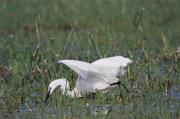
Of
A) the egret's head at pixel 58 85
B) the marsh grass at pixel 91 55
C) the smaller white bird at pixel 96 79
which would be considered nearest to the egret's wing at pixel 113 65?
the smaller white bird at pixel 96 79

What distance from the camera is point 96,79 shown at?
7.73 metres

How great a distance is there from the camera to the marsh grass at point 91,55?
276 inches

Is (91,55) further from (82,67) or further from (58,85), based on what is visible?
(82,67)

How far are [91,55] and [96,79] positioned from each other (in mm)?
1513

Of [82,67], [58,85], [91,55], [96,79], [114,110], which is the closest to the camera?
[114,110]

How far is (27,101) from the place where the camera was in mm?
7480

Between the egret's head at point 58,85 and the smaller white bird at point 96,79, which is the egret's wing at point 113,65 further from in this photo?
the egret's head at point 58,85

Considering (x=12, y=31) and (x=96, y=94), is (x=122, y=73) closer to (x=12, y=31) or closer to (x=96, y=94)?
(x=96, y=94)

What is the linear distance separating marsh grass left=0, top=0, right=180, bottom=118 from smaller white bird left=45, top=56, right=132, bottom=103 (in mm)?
115

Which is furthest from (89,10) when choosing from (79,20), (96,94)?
(96,94)

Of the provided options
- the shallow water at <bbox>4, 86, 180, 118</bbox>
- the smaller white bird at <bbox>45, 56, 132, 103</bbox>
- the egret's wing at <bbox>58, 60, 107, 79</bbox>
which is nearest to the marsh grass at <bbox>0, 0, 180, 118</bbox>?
the shallow water at <bbox>4, 86, 180, 118</bbox>

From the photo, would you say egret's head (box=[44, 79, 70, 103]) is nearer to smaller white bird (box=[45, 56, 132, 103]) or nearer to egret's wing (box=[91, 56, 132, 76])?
smaller white bird (box=[45, 56, 132, 103])

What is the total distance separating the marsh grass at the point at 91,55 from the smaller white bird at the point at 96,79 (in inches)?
4.5

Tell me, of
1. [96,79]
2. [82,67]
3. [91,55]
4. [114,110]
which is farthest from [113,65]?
[91,55]
